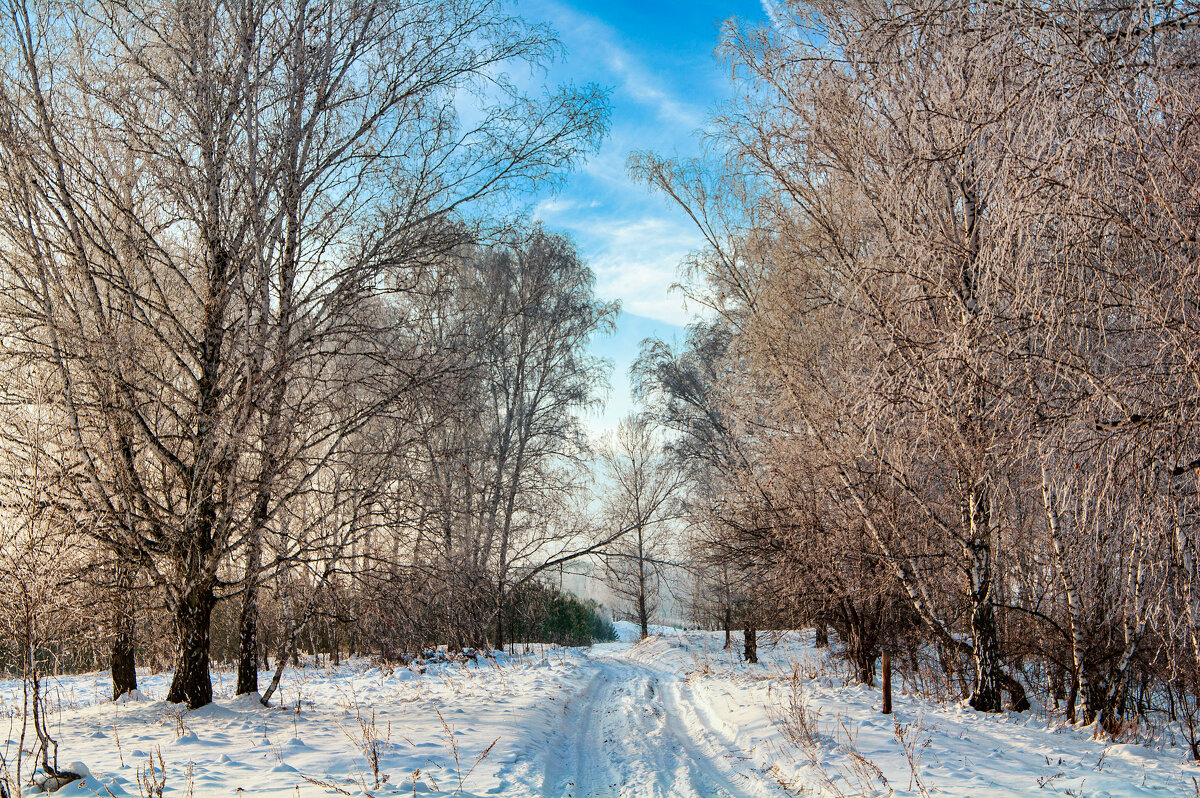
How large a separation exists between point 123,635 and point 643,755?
514cm

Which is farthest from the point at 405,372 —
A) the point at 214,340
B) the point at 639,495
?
the point at 639,495

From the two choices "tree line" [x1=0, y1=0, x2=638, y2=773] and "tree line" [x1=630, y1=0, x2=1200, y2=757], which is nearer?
"tree line" [x1=630, y1=0, x2=1200, y2=757]

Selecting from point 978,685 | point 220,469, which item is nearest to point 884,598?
point 978,685

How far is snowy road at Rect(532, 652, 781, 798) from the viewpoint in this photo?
491cm

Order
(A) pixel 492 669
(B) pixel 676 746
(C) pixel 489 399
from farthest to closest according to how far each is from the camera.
A: (C) pixel 489 399 → (A) pixel 492 669 → (B) pixel 676 746

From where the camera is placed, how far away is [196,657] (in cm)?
664

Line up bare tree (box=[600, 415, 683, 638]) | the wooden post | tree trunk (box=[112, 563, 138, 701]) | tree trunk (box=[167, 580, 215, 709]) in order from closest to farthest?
tree trunk (box=[112, 563, 138, 701]) < the wooden post < tree trunk (box=[167, 580, 215, 709]) < bare tree (box=[600, 415, 683, 638])

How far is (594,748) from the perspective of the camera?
6.20 metres

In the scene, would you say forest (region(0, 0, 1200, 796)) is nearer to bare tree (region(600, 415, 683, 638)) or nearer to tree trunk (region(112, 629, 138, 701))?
tree trunk (region(112, 629, 138, 701))

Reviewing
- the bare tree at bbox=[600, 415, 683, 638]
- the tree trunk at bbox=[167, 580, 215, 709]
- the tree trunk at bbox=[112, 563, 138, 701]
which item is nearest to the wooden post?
the tree trunk at bbox=[167, 580, 215, 709]

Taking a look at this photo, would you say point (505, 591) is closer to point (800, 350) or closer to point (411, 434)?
point (411, 434)

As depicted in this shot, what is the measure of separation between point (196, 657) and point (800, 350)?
291 inches

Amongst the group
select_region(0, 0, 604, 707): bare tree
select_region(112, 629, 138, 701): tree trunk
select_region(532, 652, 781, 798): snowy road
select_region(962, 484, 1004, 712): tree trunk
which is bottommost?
select_region(532, 652, 781, 798): snowy road

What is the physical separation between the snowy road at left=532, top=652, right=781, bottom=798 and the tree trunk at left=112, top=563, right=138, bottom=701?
164 inches
